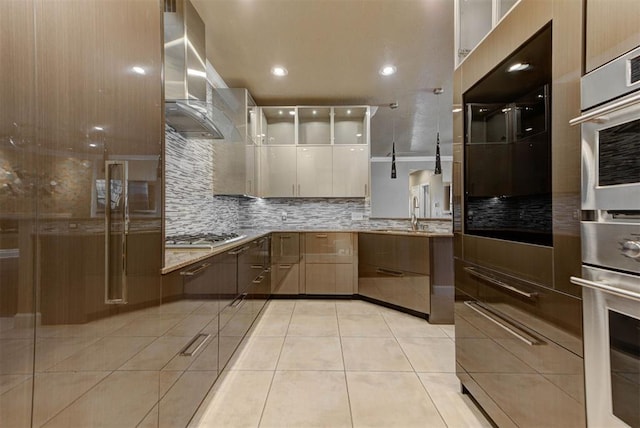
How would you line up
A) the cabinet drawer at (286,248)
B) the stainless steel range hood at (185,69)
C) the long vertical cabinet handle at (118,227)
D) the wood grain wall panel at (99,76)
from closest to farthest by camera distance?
1. the wood grain wall panel at (99,76)
2. the long vertical cabinet handle at (118,227)
3. the stainless steel range hood at (185,69)
4. the cabinet drawer at (286,248)

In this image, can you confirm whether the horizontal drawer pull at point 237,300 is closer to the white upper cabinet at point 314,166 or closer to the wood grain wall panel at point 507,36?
the white upper cabinet at point 314,166

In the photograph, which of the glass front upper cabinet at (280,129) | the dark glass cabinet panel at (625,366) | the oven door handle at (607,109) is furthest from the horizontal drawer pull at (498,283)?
the glass front upper cabinet at (280,129)

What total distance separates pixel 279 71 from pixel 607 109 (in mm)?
2902

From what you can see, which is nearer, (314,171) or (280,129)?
(314,171)

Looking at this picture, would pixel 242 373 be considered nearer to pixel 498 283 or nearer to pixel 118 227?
pixel 118 227

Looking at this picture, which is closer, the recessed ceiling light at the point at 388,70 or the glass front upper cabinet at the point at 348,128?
the recessed ceiling light at the point at 388,70

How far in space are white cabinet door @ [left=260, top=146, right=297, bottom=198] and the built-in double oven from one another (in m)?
3.32

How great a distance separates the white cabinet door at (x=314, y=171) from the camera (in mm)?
3977

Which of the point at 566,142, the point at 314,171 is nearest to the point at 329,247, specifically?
the point at 314,171

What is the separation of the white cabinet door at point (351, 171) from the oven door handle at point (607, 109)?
3020 millimetres

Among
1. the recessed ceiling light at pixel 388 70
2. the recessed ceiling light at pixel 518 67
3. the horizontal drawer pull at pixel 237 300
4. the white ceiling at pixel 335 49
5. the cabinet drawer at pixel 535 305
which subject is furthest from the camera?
the recessed ceiling light at pixel 388 70

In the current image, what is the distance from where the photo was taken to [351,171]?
13.0 feet

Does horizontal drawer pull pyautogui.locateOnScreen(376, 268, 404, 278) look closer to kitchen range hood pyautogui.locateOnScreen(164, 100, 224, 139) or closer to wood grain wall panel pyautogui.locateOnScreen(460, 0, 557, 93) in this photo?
wood grain wall panel pyautogui.locateOnScreen(460, 0, 557, 93)

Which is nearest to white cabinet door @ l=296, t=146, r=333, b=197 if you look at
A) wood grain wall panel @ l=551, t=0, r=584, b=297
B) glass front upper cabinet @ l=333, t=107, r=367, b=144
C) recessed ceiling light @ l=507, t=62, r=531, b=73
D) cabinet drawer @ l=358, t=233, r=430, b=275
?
glass front upper cabinet @ l=333, t=107, r=367, b=144
